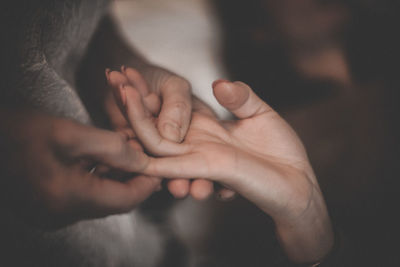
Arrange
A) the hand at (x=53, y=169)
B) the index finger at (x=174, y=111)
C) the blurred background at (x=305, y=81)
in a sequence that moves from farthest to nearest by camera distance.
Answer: the blurred background at (x=305, y=81) < the index finger at (x=174, y=111) < the hand at (x=53, y=169)

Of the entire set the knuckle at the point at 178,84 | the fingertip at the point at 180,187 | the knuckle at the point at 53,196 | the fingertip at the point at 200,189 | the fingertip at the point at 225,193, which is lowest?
the fingertip at the point at 225,193

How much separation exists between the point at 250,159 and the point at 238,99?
0.09 m

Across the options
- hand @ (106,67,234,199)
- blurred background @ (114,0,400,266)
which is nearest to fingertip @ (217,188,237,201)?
hand @ (106,67,234,199)

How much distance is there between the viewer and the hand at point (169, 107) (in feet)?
1.11

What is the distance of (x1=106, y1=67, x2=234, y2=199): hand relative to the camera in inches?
13.3

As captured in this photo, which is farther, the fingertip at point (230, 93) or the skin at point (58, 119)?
the fingertip at point (230, 93)

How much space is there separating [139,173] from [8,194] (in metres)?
0.13

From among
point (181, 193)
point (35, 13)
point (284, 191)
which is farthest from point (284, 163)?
point (35, 13)

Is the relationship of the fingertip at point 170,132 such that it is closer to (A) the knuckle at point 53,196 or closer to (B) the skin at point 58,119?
(B) the skin at point 58,119

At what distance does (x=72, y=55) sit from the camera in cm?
47

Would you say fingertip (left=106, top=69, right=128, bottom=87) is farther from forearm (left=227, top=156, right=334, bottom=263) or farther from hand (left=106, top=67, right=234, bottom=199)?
forearm (left=227, top=156, right=334, bottom=263)

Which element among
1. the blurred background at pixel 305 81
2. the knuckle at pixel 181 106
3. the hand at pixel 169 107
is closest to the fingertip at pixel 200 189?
the hand at pixel 169 107

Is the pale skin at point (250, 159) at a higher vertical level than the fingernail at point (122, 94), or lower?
lower

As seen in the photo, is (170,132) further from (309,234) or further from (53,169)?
(309,234)
